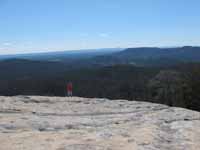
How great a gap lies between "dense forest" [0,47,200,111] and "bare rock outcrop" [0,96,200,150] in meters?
20.1

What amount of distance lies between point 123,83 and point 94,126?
73742 millimetres

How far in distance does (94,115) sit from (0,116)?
2028 mm

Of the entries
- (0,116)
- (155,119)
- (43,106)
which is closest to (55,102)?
(43,106)

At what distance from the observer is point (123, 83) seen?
→ 79.1m

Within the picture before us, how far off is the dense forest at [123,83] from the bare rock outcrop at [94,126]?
20.1 meters

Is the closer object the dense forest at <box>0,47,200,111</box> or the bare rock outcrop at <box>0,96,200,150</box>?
the bare rock outcrop at <box>0,96,200,150</box>

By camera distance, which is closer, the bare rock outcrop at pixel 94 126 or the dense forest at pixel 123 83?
the bare rock outcrop at pixel 94 126

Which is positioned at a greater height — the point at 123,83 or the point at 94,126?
the point at 94,126

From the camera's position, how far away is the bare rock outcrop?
4.49 metres

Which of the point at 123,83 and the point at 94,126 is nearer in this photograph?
the point at 94,126

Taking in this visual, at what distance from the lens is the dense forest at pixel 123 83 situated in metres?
29.1

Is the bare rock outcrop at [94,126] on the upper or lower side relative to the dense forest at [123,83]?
upper

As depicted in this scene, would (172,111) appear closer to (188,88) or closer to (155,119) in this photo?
(155,119)

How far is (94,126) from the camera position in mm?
5676
